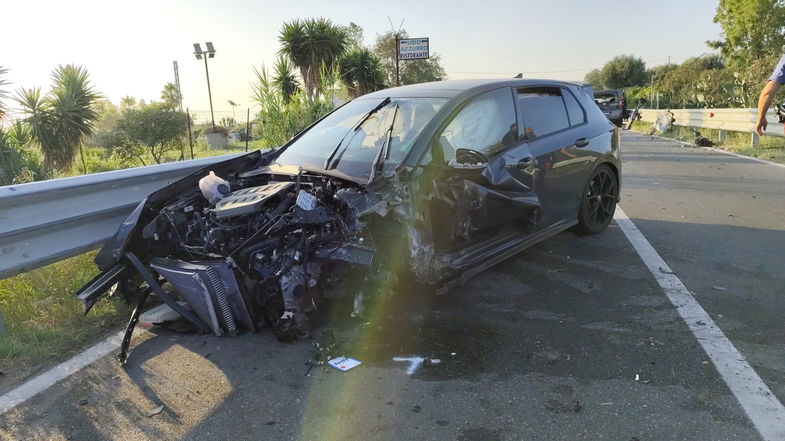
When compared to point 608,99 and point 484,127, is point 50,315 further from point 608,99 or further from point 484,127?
point 608,99

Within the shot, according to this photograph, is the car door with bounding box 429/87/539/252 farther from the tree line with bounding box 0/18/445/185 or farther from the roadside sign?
the roadside sign

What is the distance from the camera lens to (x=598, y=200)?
5.57 m

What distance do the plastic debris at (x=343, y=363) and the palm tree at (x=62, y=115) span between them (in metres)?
10.5

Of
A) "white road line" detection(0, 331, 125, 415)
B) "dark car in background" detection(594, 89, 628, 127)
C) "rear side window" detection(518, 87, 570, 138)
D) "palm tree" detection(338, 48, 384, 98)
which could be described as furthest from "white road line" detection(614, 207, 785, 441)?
"palm tree" detection(338, 48, 384, 98)

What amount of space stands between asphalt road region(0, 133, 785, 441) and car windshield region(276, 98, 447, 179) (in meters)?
1.10

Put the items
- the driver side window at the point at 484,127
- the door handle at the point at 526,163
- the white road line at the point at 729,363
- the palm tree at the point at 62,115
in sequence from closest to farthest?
the white road line at the point at 729,363
the driver side window at the point at 484,127
the door handle at the point at 526,163
the palm tree at the point at 62,115

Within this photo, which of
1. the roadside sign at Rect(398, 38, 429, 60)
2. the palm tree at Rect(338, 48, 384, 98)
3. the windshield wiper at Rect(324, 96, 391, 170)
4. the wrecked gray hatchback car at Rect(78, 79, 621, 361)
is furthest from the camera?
the palm tree at Rect(338, 48, 384, 98)

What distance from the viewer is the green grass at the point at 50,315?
10.9 feet

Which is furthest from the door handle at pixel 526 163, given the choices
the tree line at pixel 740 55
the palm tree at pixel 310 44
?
the tree line at pixel 740 55

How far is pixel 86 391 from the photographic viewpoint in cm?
291

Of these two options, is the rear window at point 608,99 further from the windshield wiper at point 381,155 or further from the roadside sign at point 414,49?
the windshield wiper at point 381,155

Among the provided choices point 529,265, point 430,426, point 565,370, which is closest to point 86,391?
point 430,426

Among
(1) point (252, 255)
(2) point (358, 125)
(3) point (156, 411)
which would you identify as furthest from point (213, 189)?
(3) point (156, 411)

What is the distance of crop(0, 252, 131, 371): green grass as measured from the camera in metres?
3.31
